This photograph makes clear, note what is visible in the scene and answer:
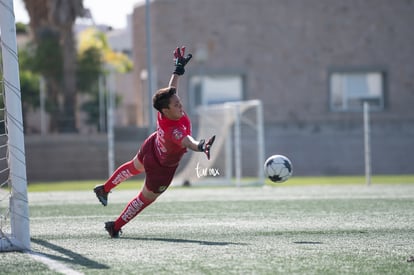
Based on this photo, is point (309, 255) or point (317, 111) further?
point (317, 111)

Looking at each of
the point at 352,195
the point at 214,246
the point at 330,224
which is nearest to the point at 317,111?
the point at 352,195

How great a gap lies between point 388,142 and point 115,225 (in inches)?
991

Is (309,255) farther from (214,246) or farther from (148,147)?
(148,147)

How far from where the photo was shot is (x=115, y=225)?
937 centimetres

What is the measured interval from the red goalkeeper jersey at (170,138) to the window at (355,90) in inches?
1098

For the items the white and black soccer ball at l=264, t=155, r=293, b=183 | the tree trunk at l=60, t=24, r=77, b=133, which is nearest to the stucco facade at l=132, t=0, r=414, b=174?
the tree trunk at l=60, t=24, r=77, b=133

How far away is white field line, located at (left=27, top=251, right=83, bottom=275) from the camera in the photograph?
6.85 metres

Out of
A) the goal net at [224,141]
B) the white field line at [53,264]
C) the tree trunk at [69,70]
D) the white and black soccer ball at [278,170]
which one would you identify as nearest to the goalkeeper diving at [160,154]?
the white field line at [53,264]

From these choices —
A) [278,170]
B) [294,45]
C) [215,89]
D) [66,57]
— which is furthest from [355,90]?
[278,170]

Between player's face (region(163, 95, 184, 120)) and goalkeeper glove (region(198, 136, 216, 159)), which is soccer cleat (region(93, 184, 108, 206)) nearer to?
player's face (region(163, 95, 184, 120))

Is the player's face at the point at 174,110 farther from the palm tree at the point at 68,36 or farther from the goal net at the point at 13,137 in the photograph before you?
the palm tree at the point at 68,36

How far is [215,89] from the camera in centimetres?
3672

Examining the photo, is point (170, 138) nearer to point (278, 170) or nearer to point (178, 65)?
point (178, 65)

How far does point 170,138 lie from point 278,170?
2.17m
